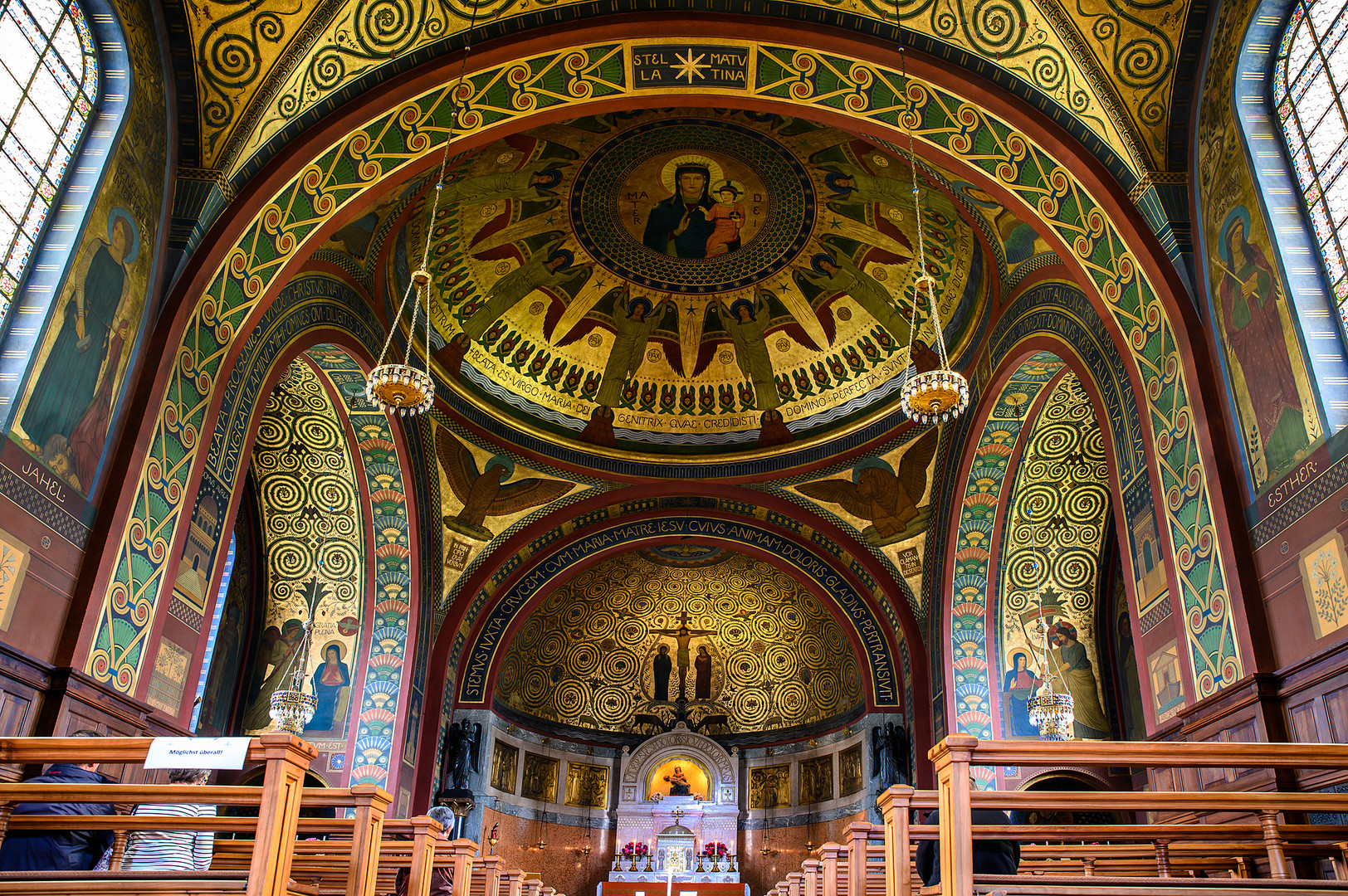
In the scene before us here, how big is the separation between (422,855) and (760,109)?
7.82 meters

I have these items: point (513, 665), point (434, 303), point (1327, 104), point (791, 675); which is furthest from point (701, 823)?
point (1327, 104)

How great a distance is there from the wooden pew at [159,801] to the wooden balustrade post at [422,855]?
1.90m

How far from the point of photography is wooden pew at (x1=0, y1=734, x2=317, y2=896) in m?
3.98

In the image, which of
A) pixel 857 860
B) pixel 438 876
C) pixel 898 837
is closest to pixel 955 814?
pixel 898 837

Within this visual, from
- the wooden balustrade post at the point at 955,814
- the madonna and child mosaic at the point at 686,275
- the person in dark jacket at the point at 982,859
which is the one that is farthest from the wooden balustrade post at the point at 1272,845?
the madonna and child mosaic at the point at 686,275

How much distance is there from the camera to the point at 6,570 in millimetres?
6586

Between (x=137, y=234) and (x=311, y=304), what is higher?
(x=311, y=304)

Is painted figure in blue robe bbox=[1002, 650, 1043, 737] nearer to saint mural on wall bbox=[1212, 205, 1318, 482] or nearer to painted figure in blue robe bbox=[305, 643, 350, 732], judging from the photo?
saint mural on wall bbox=[1212, 205, 1318, 482]

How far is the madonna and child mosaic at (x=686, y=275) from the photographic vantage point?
44.5ft

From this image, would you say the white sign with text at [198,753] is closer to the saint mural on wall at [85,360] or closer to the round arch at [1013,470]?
the saint mural on wall at [85,360]

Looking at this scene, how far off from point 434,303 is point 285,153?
595cm

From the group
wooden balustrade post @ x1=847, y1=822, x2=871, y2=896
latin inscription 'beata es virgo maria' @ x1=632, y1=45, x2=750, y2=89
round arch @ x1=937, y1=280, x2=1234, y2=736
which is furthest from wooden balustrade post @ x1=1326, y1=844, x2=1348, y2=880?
latin inscription 'beata es virgo maria' @ x1=632, y1=45, x2=750, y2=89

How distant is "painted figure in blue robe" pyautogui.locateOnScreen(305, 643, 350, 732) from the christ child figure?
8779 millimetres

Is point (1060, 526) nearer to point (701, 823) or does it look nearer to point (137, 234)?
point (701, 823)
